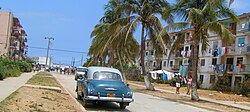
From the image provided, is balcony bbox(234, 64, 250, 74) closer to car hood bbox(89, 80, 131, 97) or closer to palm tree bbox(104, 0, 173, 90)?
palm tree bbox(104, 0, 173, 90)

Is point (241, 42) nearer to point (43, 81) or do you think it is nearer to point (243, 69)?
point (243, 69)

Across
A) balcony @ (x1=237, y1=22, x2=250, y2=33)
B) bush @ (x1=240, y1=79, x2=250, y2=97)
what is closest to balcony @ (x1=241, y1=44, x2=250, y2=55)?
balcony @ (x1=237, y1=22, x2=250, y2=33)

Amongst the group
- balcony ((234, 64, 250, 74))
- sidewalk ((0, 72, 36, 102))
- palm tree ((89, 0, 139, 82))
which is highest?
palm tree ((89, 0, 139, 82))

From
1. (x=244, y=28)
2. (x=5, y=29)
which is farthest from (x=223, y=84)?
(x=5, y=29)

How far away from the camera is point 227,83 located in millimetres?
47406

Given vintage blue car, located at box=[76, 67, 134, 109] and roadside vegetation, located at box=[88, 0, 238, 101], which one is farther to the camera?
roadside vegetation, located at box=[88, 0, 238, 101]

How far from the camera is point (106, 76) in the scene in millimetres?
15656

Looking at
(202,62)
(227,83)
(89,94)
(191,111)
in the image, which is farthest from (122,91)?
(202,62)

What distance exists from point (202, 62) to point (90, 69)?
4526 centimetres

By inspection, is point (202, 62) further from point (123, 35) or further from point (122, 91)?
point (122, 91)

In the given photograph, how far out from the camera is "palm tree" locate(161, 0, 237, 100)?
22.5m

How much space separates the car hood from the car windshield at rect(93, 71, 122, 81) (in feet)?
2.50

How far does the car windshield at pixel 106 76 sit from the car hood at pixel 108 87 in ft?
2.50

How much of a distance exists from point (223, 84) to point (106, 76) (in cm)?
3477
